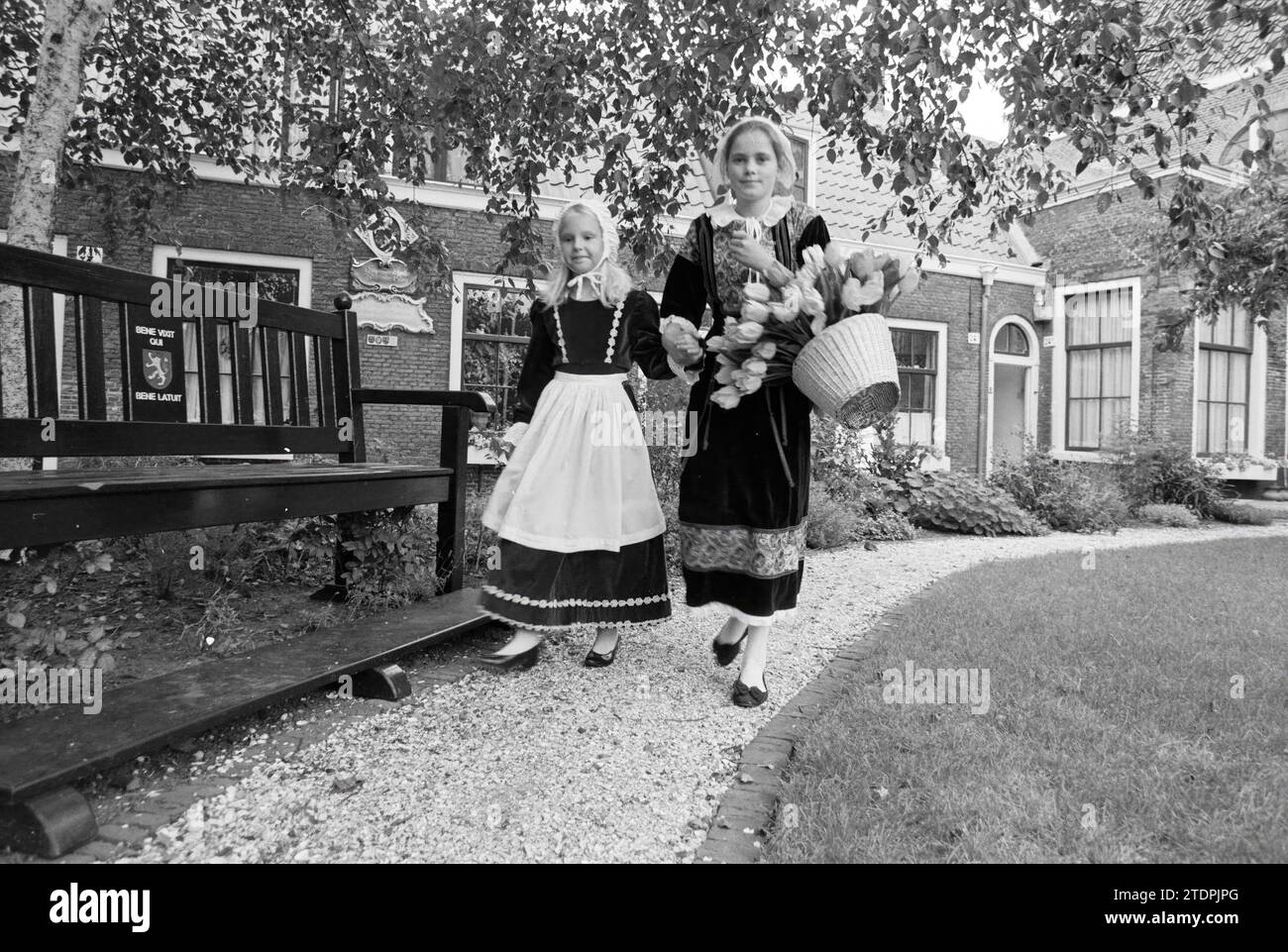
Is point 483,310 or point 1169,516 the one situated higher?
point 483,310

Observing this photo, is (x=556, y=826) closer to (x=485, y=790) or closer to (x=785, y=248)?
(x=485, y=790)

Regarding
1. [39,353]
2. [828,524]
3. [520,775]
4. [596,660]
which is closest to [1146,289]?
[828,524]

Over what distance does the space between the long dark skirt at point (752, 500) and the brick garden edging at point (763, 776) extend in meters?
0.36

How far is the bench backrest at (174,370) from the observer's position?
93.1 inches

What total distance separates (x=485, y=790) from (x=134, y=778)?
950 millimetres

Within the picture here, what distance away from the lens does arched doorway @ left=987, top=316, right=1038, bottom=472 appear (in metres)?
14.6

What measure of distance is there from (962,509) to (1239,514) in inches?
216

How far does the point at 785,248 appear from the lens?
9.25 feet

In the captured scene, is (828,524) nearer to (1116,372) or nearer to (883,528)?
(883,528)

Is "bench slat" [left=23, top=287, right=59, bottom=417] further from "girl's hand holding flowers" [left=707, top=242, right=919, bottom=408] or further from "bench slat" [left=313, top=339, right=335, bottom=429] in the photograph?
"girl's hand holding flowers" [left=707, top=242, right=919, bottom=408]

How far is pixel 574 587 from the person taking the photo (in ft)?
9.83

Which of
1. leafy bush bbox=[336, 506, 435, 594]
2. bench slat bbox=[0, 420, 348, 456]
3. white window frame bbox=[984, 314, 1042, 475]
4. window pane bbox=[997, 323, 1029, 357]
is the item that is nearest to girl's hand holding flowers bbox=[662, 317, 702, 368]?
leafy bush bbox=[336, 506, 435, 594]

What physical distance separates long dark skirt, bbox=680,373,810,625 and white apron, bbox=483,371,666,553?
289mm
